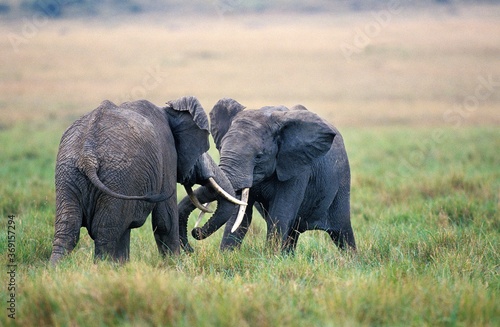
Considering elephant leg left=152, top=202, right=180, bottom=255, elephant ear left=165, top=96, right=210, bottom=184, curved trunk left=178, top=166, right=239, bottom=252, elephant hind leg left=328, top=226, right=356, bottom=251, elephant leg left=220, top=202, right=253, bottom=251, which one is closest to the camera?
elephant leg left=152, top=202, right=180, bottom=255

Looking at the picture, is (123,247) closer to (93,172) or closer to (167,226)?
(167,226)

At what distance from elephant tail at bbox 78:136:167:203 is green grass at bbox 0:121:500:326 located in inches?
17.8

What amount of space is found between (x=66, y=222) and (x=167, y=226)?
3.24 ft

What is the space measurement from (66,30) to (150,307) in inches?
2095

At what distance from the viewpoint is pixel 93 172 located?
5.48m

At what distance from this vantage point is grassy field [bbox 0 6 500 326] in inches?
187

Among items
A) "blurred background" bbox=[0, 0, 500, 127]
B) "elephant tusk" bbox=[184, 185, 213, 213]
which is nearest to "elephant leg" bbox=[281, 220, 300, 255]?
"elephant tusk" bbox=[184, 185, 213, 213]

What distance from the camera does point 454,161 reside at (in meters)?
15.7

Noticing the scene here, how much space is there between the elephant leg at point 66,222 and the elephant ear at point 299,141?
7.26ft

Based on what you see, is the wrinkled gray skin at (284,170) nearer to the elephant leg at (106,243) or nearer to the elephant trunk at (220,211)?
the elephant trunk at (220,211)

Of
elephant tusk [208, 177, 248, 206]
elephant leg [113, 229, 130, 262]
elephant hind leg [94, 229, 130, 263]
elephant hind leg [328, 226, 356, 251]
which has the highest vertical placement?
elephant tusk [208, 177, 248, 206]

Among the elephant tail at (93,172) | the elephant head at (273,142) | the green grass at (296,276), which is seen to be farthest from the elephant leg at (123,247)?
the elephant head at (273,142)

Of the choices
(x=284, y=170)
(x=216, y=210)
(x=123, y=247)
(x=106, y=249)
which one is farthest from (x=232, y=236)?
(x=106, y=249)

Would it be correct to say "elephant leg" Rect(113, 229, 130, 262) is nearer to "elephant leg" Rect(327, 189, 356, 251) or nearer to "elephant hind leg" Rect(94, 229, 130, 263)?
"elephant hind leg" Rect(94, 229, 130, 263)
